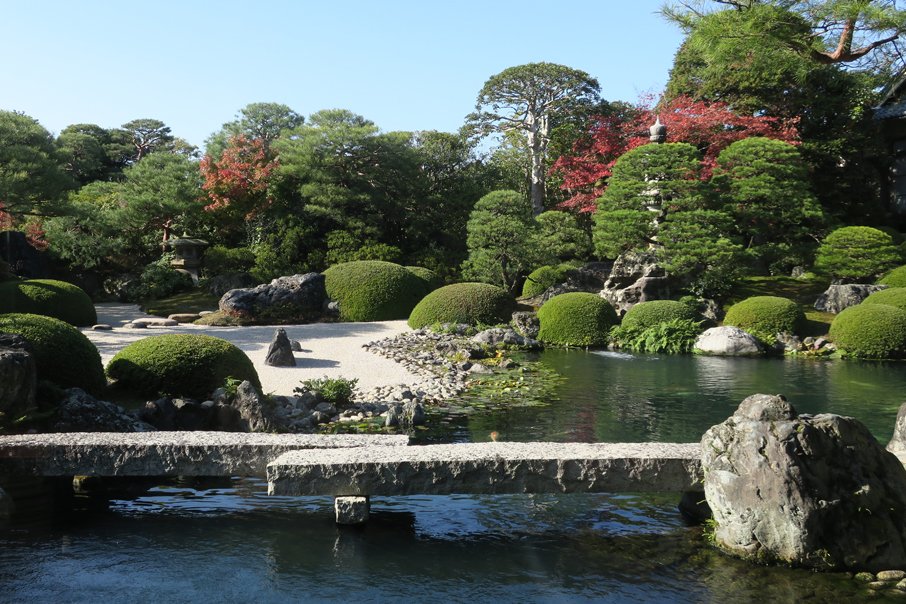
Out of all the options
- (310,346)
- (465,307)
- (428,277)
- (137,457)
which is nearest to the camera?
(137,457)

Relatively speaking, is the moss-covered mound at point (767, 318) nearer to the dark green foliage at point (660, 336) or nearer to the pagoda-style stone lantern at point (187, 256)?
the dark green foliage at point (660, 336)

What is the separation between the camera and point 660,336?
15.4 m

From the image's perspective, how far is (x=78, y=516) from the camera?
548 centimetres

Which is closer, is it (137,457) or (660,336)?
(137,457)

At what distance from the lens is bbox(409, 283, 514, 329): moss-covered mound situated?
655 inches

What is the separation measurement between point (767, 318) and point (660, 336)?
2.32 metres

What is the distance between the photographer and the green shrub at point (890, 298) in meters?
15.1

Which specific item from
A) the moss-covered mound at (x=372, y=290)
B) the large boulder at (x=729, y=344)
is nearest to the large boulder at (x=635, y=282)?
the large boulder at (x=729, y=344)

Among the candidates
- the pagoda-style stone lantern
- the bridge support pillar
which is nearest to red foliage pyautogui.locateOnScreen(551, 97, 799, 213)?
the pagoda-style stone lantern

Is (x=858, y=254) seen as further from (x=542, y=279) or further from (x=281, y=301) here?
(x=281, y=301)

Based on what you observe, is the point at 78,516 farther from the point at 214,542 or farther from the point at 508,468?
the point at 508,468

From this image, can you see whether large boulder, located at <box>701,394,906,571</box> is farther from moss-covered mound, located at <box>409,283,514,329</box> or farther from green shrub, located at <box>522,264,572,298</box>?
green shrub, located at <box>522,264,572,298</box>

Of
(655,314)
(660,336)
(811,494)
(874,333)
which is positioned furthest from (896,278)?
(811,494)

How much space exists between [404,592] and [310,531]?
117 cm
